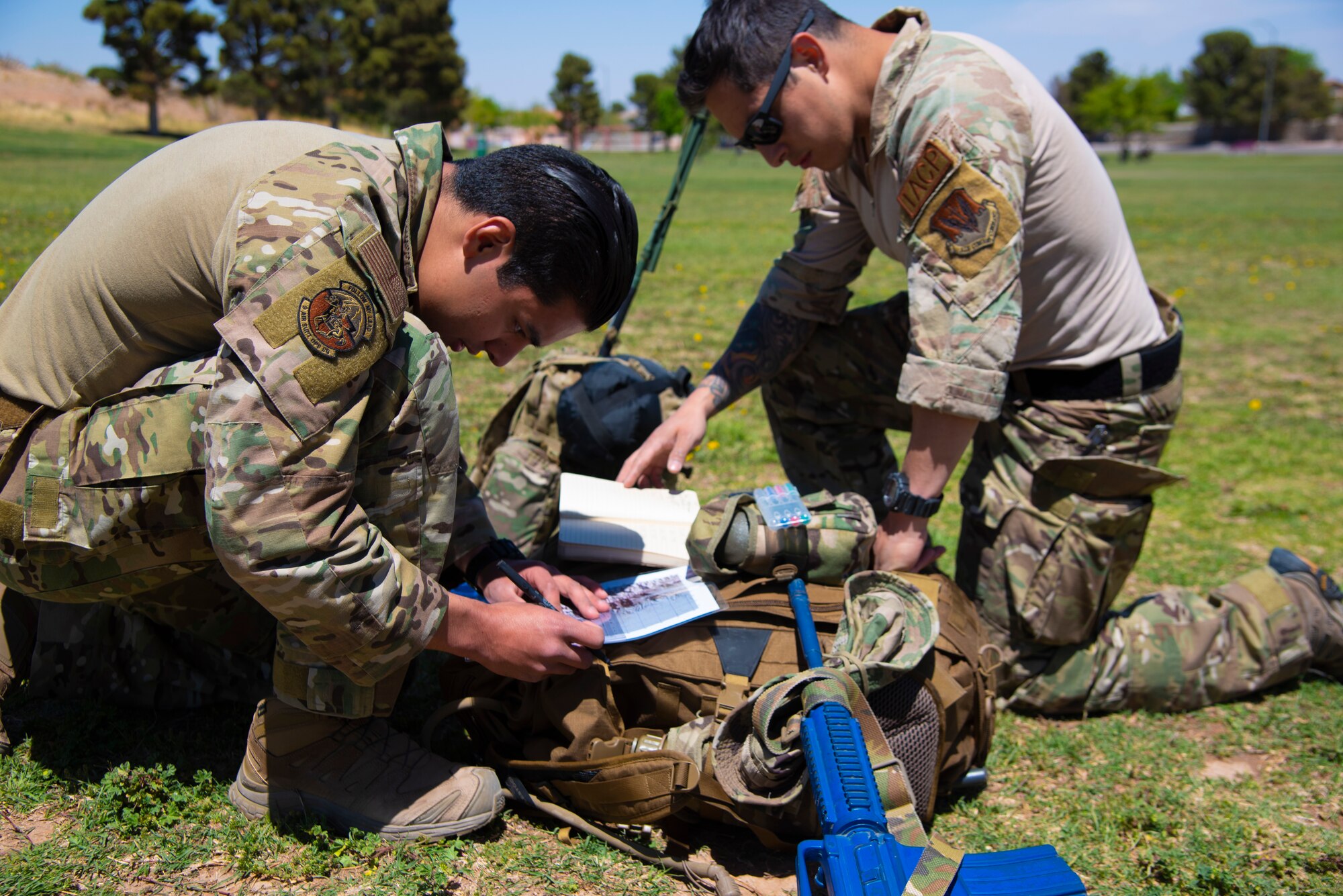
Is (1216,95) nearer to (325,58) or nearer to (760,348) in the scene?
(325,58)

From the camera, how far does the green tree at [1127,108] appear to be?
260 ft

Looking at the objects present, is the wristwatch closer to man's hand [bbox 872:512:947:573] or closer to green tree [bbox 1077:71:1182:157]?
man's hand [bbox 872:512:947:573]

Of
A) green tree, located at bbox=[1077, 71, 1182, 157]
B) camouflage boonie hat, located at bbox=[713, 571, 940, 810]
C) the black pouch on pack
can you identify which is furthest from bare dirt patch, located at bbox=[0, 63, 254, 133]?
green tree, located at bbox=[1077, 71, 1182, 157]

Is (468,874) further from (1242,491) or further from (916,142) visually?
(1242,491)

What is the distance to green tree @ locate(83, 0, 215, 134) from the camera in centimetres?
5006

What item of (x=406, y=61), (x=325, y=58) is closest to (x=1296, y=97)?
(x=406, y=61)

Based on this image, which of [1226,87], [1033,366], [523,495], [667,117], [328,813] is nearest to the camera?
[328,813]

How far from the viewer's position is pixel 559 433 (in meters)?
3.47

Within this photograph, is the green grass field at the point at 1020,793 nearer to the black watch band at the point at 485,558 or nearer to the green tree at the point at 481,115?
the black watch band at the point at 485,558

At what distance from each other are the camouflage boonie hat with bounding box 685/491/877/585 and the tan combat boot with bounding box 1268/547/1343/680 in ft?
5.33

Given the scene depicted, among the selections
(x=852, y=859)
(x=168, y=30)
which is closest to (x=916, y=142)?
(x=852, y=859)

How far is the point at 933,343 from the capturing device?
267 cm

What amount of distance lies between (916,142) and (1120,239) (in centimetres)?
85

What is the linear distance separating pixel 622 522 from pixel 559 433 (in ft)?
1.97
